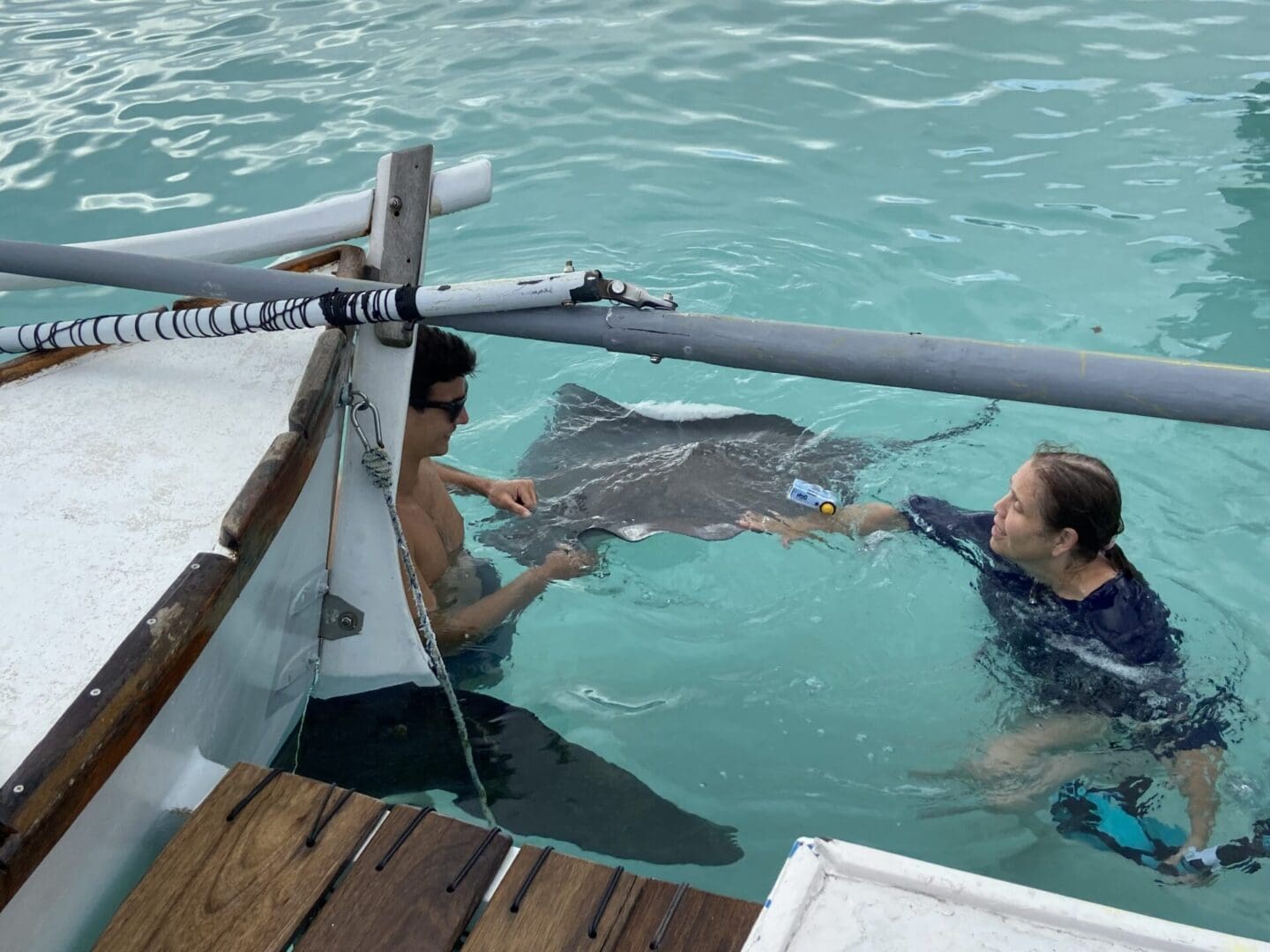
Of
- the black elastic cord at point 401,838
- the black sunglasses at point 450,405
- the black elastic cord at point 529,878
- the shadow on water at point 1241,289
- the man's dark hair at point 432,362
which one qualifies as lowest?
the shadow on water at point 1241,289

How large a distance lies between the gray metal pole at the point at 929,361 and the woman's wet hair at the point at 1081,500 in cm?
102

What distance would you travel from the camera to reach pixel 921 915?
5.06 ft

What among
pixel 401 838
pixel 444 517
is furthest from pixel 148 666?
pixel 444 517

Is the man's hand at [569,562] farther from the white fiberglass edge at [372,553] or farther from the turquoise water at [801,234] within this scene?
the white fiberglass edge at [372,553]

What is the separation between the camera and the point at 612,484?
4.20 metres

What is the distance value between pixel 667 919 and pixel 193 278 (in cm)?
169

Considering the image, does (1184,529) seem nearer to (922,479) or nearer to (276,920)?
(922,479)

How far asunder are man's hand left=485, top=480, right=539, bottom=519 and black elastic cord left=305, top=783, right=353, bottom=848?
5.31 ft

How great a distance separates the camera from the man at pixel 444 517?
309 cm

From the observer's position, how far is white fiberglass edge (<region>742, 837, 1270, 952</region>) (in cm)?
150

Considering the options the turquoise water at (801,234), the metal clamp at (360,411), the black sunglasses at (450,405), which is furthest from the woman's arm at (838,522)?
the metal clamp at (360,411)

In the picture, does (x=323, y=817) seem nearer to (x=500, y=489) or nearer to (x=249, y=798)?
(x=249, y=798)

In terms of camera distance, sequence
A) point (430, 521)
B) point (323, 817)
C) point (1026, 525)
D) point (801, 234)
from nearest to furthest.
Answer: point (323, 817) < point (1026, 525) < point (430, 521) < point (801, 234)

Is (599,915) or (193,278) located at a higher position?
(193,278)
